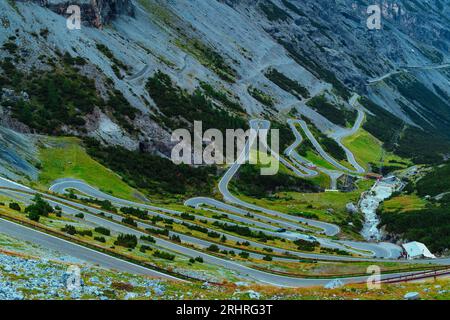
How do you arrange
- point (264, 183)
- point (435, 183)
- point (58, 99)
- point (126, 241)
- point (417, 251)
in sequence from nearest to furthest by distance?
1. point (126, 241)
2. point (417, 251)
3. point (58, 99)
4. point (264, 183)
5. point (435, 183)

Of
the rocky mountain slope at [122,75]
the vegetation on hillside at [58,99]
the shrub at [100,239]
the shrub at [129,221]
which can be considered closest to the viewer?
the shrub at [100,239]

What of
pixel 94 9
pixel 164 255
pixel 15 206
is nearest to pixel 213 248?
pixel 164 255

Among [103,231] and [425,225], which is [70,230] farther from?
[425,225]

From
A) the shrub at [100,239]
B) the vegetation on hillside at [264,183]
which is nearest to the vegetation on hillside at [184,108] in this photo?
the vegetation on hillside at [264,183]

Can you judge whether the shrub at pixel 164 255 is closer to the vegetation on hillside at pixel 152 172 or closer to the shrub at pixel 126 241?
the shrub at pixel 126 241

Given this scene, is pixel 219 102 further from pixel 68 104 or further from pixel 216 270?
pixel 216 270
